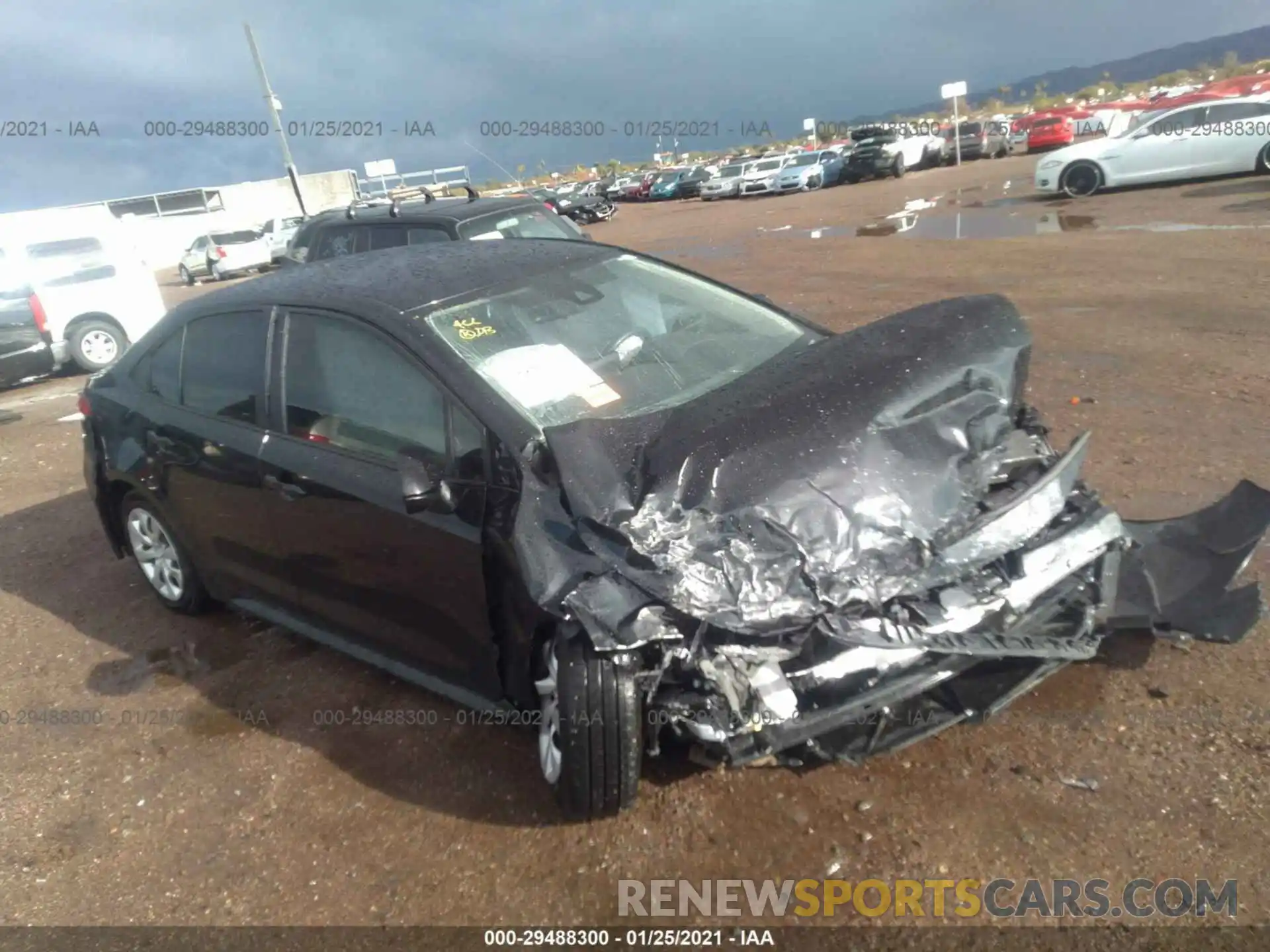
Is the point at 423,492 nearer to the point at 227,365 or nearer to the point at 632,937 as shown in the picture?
the point at 632,937

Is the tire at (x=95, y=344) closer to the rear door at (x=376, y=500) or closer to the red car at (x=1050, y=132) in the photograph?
the rear door at (x=376, y=500)

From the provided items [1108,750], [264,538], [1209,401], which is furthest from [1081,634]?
[1209,401]

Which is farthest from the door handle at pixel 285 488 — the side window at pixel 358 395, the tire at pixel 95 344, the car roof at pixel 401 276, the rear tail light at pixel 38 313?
the tire at pixel 95 344

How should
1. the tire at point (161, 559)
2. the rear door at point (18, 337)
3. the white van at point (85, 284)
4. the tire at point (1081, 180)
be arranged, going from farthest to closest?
the tire at point (1081, 180) → the white van at point (85, 284) → the rear door at point (18, 337) → the tire at point (161, 559)

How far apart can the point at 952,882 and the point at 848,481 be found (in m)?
1.16

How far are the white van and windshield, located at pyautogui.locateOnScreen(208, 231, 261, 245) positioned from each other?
15269mm

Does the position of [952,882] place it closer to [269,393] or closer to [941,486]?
[941,486]

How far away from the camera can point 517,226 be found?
9.02m

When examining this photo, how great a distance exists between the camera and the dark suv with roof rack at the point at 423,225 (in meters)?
8.61

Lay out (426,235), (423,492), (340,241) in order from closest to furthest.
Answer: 1. (423,492)
2. (426,235)
3. (340,241)

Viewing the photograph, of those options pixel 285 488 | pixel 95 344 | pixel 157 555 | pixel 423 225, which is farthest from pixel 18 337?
pixel 285 488

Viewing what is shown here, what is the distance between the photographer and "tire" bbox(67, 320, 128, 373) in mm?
12539

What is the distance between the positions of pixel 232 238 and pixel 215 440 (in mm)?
26598

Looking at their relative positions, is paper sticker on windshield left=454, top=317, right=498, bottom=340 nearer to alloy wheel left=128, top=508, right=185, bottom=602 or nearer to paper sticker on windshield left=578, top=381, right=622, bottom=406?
paper sticker on windshield left=578, top=381, right=622, bottom=406
